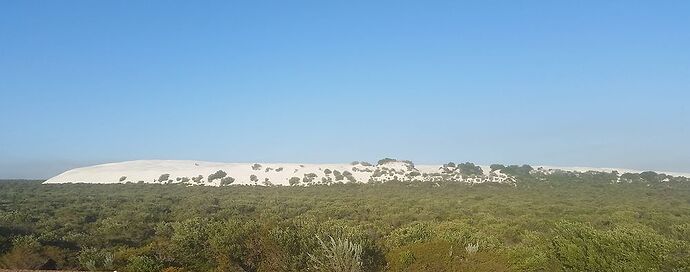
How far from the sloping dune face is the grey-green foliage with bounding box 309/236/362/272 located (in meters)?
72.0

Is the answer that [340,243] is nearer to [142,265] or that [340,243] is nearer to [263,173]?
[142,265]

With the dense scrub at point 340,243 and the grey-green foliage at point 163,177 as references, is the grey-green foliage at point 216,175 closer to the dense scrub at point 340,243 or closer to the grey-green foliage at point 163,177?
the grey-green foliage at point 163,177

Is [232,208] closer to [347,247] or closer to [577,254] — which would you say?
[347,247]

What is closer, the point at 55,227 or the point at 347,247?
the point at 347,247

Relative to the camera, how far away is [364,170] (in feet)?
363

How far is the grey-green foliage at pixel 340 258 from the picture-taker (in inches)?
719

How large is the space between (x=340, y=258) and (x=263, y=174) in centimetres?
9419

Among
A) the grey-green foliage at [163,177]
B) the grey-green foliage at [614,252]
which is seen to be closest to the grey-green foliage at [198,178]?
the grey-green foliage at [163,177]

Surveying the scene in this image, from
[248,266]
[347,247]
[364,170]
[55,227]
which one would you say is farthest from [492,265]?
[364,170]

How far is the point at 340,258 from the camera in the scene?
18.4m

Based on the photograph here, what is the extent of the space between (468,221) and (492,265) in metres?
14.4

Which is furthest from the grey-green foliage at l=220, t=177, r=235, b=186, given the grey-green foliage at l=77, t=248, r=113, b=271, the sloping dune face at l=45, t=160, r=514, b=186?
the grey-green foliage at l=77, t=248, r=113, b=271

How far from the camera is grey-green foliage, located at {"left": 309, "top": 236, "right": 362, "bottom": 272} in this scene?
1827cm

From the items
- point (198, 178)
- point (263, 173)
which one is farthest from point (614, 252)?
point (263, 173)
